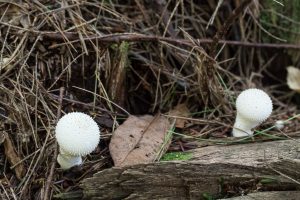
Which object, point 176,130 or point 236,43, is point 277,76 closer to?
point 236,43

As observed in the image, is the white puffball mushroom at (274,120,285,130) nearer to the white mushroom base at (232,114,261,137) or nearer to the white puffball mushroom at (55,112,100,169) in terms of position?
the white mushroom base at (232,114,261,137)

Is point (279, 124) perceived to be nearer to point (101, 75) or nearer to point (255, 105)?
point (255, 105)

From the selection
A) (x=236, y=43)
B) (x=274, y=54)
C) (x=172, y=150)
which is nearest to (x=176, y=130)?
(x=172, y=150)

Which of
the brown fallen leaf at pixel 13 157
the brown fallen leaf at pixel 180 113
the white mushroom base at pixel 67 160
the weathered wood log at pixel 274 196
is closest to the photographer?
the weathered wood log at pixel 274 196

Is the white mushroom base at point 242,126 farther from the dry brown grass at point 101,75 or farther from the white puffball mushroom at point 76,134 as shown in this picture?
the white puffball mushroom at point 76,134

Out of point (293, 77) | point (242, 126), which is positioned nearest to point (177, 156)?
point (242, 126)

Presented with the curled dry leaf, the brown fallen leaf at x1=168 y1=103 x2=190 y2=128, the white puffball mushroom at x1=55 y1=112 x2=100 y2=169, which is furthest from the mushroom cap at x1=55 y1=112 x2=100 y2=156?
the curled dry leaf


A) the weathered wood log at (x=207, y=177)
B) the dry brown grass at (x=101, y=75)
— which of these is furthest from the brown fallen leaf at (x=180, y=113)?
the weathered wood log at (x=207, y=177)
